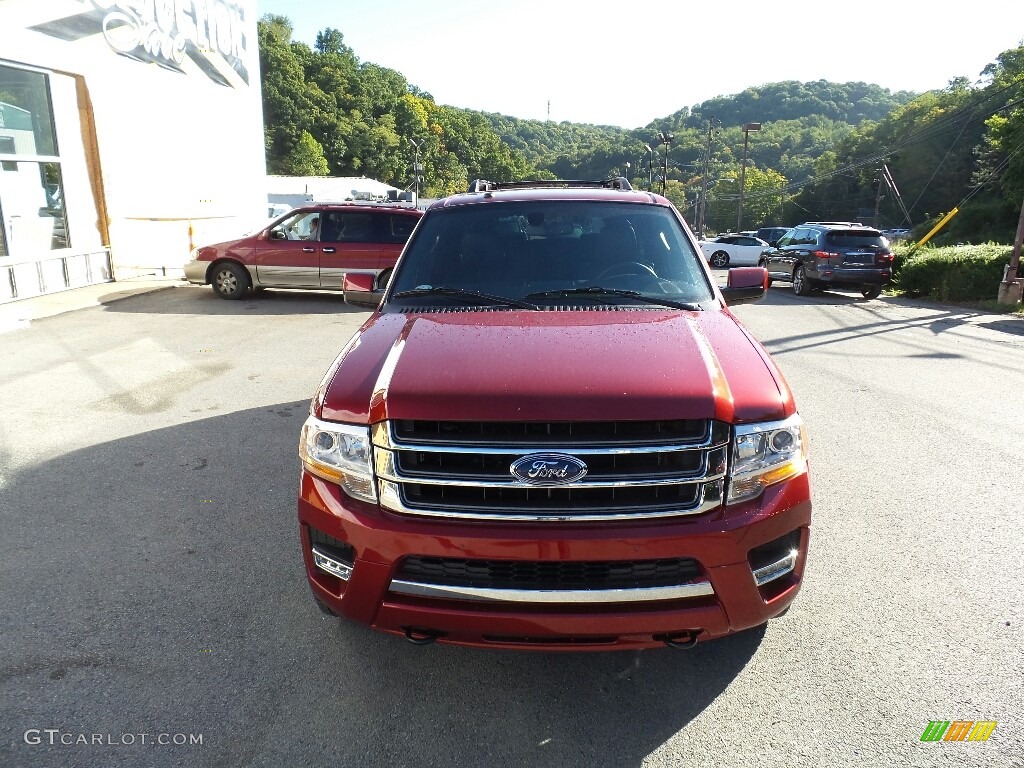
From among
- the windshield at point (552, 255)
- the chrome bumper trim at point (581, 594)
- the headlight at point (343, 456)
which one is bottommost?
the chrome bumper trim at point (581, 594)

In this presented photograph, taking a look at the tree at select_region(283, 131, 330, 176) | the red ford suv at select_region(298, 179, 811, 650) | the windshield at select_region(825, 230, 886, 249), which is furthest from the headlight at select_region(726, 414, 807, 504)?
the tree at select_region(283, 131, 330, 176)

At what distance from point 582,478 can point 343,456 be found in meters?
0.88

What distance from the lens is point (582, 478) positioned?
2.37 m

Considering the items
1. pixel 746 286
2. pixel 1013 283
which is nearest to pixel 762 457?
pixel 746 286

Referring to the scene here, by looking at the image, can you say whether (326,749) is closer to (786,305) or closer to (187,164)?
(786,305)

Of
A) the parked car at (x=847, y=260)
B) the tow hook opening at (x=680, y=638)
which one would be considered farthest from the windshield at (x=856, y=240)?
the tow hook opening at (x=680, y=638)

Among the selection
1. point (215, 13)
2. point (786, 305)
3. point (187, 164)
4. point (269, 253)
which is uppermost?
point (215, 13)

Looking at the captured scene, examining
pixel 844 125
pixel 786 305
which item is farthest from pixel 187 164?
pixel 844 125

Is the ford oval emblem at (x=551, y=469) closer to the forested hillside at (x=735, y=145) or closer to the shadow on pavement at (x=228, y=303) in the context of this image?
the shadow on pavement at (x=228, y=303)

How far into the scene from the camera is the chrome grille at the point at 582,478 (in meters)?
2.39

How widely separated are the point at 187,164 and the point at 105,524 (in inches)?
589

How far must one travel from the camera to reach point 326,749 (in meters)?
2.43

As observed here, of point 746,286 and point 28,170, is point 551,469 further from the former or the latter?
point 28,170

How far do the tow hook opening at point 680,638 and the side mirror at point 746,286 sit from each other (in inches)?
93.9
